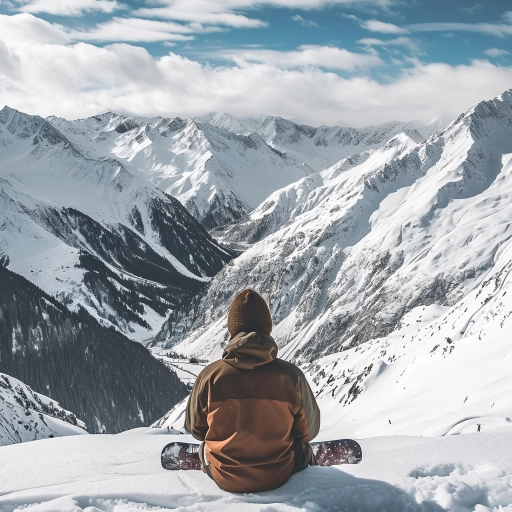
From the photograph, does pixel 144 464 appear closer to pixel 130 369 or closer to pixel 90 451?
pixel 90 451

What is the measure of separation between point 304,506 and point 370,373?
1674 inches

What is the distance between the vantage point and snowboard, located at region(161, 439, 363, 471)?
35.2 feet

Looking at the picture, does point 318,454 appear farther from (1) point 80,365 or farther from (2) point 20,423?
(1) point 80,365

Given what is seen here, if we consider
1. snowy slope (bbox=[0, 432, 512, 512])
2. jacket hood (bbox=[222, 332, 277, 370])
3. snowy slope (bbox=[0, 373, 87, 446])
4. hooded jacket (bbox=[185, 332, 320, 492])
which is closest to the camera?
snowy slope (bbox=[0, 432, 512, 512])

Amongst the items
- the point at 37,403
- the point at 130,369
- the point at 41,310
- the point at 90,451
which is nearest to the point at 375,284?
the point at 130,369

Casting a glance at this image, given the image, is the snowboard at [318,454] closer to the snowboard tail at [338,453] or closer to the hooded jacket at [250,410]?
the snowboard tail at [338,453]

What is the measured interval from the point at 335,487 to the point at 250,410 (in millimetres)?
1821

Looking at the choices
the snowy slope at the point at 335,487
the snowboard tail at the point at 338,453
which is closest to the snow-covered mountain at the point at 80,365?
the snowboard tail at the point at 338,453

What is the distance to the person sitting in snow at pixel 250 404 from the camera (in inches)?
351

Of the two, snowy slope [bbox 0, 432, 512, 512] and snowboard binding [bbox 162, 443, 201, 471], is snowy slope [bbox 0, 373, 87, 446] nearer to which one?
snowboard binding [bbox 162, 443, 201, 471]

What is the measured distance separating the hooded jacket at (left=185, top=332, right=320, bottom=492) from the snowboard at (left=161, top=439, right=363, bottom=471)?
1.75 m

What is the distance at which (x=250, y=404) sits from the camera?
892 cm

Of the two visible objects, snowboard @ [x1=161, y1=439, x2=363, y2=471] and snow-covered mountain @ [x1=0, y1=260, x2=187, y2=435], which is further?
snow-covered mountain @ [x1=0, y1=260, x2=187, y2=435]

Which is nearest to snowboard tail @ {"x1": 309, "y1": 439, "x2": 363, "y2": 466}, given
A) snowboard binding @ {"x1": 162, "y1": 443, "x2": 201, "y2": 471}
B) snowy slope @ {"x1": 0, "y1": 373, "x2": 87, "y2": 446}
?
snowboard binding @ {"x1": 162, "y1": 443, "x2": 201, "y2": 471}
